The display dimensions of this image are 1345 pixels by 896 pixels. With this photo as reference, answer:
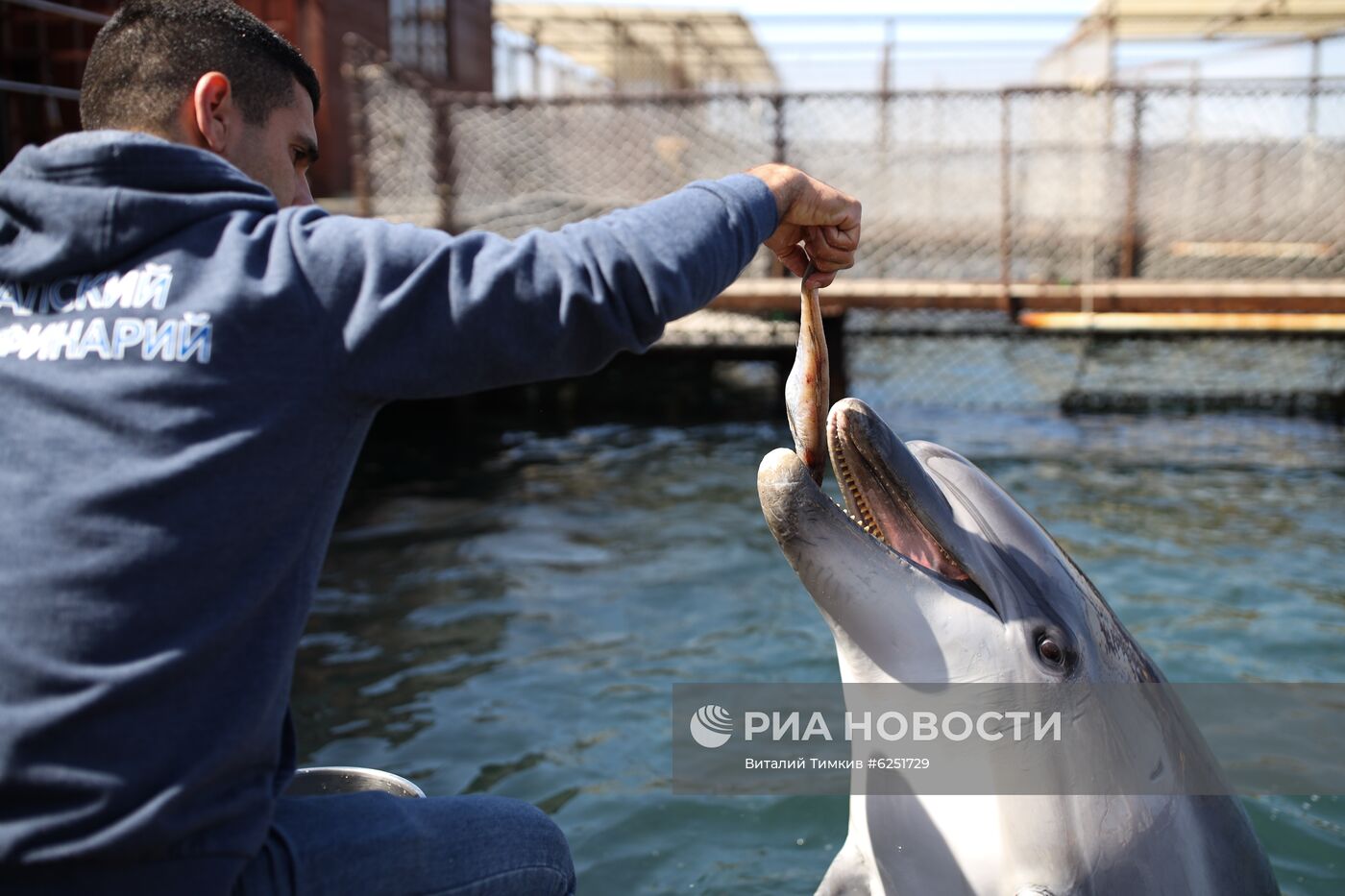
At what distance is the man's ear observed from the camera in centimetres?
172

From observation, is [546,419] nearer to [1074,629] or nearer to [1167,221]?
[1167,221]

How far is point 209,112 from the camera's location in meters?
1.74

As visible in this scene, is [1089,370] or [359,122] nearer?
[359,122]

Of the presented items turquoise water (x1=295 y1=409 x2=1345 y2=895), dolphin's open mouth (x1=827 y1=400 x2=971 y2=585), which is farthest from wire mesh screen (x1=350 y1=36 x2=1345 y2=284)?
dolphin's open mouth (x1=827 y1=400 x2=971 y2=585)

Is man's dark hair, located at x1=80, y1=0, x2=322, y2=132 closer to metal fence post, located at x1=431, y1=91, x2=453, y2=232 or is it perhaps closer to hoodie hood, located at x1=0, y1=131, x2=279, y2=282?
hoodie hood, located at x1=0, y1=131, x2=279, y2=282

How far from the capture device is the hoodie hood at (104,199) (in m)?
1.56

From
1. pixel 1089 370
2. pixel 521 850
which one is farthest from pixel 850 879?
pixel 1089 370

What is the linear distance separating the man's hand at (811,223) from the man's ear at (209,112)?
2.50 ft

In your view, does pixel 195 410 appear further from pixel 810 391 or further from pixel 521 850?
pixel 810 391

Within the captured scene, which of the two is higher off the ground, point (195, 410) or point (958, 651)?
point (195, 410)

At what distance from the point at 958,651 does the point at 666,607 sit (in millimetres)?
3407

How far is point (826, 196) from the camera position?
1982mm

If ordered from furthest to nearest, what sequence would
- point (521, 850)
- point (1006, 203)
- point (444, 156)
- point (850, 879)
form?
1. point (444, 156)
2. point (1006, 203)
3. point (850, 879)
4. point (521, 850)

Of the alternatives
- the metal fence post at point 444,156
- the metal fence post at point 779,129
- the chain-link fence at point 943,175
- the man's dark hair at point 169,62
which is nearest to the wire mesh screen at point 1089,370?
the chain-link fence at point 943,175
